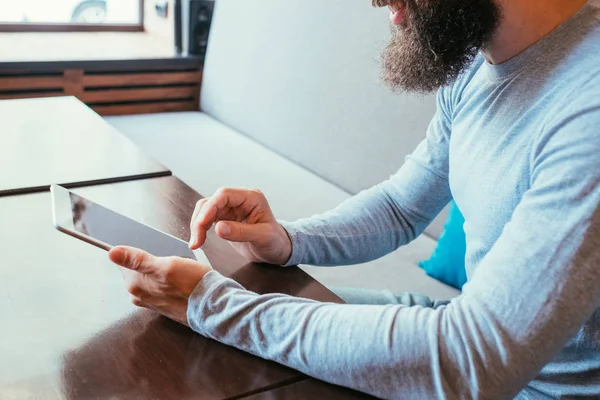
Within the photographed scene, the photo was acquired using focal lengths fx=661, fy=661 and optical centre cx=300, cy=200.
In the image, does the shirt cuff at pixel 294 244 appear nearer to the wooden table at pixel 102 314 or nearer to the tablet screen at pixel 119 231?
the wooden table at pixel 102 314

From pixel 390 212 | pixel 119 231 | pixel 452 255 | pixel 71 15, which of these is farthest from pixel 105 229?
pixel 71 15

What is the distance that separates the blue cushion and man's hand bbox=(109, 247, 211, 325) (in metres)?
0.94

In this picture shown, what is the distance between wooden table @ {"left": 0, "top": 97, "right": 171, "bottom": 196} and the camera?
1227 millimetres

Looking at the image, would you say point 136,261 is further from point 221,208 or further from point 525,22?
point 525,22

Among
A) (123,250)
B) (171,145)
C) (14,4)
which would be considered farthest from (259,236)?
(14,4)

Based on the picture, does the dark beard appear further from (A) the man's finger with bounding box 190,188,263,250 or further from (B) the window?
(B) the window

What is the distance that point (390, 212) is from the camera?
1.17 m

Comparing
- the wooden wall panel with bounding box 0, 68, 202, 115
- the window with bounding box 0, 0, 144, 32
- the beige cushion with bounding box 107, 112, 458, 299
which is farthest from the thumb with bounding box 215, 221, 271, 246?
the window with bounding box 0, 0, 144, 32

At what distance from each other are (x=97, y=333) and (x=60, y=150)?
0.70 metres

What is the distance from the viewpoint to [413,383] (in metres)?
0.71

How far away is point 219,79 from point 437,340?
2.36 meters

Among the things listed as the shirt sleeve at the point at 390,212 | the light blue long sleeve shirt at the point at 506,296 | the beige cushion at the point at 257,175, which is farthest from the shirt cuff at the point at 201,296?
the beige cushion at the point at 257,175

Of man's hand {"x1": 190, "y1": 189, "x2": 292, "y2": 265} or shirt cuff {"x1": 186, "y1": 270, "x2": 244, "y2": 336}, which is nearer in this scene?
shirt cuff {"x1": 186, "y1": 270, "x2": 244, "y2": 336}

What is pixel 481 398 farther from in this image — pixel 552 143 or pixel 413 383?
pixel 552 143
